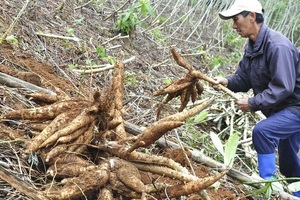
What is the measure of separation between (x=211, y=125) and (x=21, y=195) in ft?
9.34

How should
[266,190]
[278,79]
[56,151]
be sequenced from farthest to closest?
1. [278,79]
2. [266,190]
3. [56,151]

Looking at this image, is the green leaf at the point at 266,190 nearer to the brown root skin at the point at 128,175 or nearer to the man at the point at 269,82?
the man at the point at 269,82

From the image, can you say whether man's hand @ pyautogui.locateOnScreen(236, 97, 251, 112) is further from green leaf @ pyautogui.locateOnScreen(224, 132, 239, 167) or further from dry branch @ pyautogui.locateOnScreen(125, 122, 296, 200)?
green leaf @ pyautogui.locateOnScreen(224, 132, 239, 167)

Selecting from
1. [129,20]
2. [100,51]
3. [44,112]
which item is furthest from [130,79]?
[44,112]

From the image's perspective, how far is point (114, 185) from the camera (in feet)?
6.25

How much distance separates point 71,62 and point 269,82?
2.19 meters

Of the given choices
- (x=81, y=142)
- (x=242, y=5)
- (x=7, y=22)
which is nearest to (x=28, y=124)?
(x=81, y=142)

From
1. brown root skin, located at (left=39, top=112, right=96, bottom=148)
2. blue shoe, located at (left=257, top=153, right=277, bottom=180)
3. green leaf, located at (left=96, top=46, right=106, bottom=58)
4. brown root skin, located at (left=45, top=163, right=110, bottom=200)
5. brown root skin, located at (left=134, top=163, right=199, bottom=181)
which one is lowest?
blue shoe, located at (left=257, top=153, right=277, bottom=180)

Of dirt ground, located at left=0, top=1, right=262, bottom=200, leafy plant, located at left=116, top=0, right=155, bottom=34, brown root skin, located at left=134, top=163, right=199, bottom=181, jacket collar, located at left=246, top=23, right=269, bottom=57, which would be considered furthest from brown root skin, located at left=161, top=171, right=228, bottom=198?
leafy plant, located at left=116, top=0, right=155, bottom=34

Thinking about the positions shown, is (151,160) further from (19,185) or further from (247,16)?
(247,16)

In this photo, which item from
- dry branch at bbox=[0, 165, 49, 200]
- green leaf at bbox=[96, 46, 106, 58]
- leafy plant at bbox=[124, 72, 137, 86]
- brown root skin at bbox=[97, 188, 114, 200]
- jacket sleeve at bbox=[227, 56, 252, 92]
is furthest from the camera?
green leaf at bbox=[96, 46, 106, 58]

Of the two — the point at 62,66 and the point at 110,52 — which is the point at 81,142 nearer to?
the point at 62,66

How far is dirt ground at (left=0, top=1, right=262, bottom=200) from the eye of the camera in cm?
256

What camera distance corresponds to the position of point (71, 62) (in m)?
4.41
